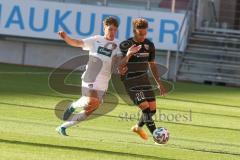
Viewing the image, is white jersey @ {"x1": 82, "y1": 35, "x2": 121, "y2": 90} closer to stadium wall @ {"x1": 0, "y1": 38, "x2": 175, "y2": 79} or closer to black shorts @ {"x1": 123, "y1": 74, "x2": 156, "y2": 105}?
black shorts @ {"x1": 123, "y1": 74, "x2": 156, "y2": 105}

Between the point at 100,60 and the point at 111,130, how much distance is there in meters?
1.69

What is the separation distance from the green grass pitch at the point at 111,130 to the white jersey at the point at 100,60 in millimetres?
813

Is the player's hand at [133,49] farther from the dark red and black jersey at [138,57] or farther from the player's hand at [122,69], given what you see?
the player's hand at [122,69]

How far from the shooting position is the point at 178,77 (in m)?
25.7

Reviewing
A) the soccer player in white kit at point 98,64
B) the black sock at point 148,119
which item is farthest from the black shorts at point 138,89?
the soccer player in white kit at point 98,64

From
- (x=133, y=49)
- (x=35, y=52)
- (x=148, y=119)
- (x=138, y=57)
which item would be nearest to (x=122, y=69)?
(x=138, y=57)

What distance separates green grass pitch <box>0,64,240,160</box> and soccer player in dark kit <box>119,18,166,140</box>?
1.52ft

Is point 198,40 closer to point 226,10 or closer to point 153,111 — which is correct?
point 226,10

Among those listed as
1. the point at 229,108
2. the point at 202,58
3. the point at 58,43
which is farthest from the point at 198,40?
the point at 229,108

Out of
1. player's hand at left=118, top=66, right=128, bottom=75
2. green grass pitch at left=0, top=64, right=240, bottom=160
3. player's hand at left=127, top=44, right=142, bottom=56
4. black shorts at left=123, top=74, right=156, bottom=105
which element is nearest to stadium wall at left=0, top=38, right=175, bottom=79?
green grass pitch at left=0, top=64, right=240, bottom=160

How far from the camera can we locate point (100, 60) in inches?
460

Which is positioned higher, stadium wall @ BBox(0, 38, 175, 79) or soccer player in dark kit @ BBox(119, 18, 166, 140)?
soccer player in dark kit @ BBox(119, 18, 166, 140)

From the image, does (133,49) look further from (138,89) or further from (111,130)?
(111,130)

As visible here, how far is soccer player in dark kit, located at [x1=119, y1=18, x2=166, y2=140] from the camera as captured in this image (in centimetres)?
1151
